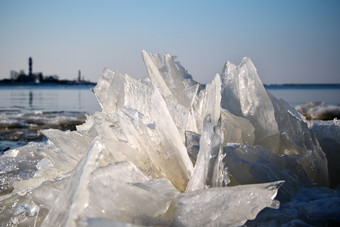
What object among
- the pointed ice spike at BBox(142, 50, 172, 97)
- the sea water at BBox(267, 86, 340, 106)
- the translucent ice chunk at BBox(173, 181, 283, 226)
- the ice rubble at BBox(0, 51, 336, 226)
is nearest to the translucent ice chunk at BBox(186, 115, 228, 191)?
the ice rubble at BBox(0, 51, 336, 226)

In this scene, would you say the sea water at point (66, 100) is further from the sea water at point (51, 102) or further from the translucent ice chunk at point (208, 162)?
the translucent ice chunk at point (208, 162)

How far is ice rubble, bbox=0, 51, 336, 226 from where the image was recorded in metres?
0.95

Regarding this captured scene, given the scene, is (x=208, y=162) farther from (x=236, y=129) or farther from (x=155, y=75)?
(x=155, y=75)

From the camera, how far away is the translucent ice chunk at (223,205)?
3.31 ft

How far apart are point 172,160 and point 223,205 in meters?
0.37

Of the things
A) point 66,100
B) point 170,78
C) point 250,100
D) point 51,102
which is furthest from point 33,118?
point 66,100

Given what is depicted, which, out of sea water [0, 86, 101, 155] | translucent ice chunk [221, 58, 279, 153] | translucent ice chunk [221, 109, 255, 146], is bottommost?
sea water [0, 86, 101, 155]

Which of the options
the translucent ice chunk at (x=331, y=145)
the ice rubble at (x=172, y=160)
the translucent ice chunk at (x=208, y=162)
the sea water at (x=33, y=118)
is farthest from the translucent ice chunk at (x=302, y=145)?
the sea water at (x=33, y=118)

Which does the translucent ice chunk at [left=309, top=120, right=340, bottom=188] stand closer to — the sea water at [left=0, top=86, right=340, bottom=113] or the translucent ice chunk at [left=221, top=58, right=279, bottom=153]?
the translucent ice chunk at [left=221, top=58, right=279, bottom=153]

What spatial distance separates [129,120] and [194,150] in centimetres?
A: 33

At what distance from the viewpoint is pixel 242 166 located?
1.26 metres

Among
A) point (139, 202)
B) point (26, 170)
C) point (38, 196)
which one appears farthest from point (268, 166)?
point (26, 170)

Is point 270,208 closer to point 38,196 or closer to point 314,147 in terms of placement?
point 314,147

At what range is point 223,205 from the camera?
1029 mm
